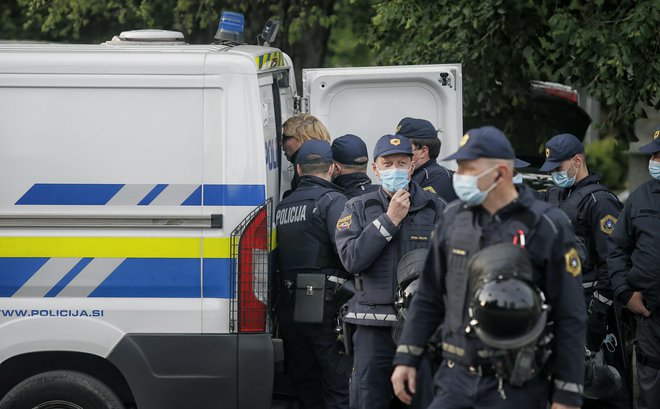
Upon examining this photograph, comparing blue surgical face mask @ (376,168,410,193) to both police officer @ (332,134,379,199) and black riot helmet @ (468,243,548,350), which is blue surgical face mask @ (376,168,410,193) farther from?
black riot helmet @ (468,243,548,350)

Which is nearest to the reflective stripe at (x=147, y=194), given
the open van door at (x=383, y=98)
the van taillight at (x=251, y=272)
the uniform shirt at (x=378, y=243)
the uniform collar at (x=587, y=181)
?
the van taillight at (x=251, y=272)

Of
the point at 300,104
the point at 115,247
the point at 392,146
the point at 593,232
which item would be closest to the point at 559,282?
the point at 392,146

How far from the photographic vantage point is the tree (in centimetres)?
876

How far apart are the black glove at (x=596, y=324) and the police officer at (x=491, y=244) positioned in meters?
2.75

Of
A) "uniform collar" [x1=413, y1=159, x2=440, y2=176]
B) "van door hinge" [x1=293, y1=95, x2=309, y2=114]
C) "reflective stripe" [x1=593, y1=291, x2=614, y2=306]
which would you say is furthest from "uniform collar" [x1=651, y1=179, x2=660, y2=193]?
"van door hinge" [x1=293, y1=95, x2=309, y2=114]

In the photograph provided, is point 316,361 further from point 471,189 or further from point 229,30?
point 471,189

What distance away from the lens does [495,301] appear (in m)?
4.59

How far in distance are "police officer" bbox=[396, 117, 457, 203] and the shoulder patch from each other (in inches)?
40.6

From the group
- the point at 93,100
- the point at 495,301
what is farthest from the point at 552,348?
the point at 93,100

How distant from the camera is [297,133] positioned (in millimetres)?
7121

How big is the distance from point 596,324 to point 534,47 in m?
2.97

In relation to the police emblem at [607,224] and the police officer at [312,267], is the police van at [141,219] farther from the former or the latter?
the police emblem at [607,224]

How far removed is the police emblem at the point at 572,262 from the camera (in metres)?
4.73

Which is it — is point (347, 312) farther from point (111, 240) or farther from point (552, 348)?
point (552, 348)
